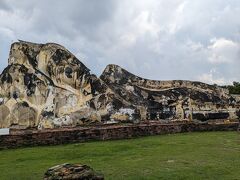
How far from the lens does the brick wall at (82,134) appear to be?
13.7 m

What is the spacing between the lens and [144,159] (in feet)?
33.6

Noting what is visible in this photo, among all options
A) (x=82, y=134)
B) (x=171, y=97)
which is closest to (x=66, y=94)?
(x=82, y=134)

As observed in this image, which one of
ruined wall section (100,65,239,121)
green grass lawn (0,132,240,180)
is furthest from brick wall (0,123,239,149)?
ruined wall section (100,65,239,121)

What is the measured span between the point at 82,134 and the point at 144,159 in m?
4.78

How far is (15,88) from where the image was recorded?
17359 millimetres

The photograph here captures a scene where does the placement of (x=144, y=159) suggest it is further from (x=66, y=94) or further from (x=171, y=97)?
(x=171, y=97)

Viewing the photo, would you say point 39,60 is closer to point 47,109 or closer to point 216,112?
point 47,109

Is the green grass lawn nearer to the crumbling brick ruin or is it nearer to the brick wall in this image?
the brick wall

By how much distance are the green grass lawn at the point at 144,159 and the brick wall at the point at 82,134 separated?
1.64 ft

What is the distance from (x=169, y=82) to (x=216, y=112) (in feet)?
8.28

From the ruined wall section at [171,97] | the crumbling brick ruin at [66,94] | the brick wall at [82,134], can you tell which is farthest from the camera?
the ruined wall section at [171,97]

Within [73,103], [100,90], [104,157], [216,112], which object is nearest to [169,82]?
[216,112]

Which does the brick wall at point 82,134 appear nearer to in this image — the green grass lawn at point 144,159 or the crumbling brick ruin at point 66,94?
the green grass lawn at point 144,159

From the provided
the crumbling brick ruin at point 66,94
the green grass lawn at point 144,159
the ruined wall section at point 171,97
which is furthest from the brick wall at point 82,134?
the ruined wall section at point 171,97
